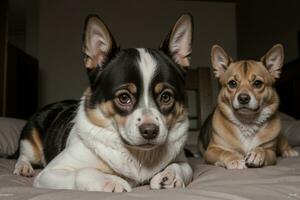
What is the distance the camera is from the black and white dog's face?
1147 millimetres

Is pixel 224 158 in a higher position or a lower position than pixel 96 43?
lower

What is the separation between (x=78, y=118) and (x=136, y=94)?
28 cm

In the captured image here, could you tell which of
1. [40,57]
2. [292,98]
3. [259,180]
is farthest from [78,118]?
[40,57]

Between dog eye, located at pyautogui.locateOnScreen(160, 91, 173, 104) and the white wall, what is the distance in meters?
3.06

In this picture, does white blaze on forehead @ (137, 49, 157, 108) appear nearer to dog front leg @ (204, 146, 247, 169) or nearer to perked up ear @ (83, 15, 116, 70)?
perked up ear @ (83, 15, 116, 70)

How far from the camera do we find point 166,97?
123 cm

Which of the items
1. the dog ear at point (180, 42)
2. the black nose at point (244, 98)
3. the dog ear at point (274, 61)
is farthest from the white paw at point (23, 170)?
the dog ear at point (274, 61)

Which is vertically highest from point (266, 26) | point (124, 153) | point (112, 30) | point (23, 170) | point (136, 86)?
point (266, 26)

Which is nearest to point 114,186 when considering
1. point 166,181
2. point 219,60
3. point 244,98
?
point 166,181

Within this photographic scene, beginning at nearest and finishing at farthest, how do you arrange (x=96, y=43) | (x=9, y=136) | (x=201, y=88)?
(x=96, y=43)
(x=9, y=136)
(x=201, y=88)

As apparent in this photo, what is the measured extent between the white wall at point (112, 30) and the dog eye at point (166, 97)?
3062 mm

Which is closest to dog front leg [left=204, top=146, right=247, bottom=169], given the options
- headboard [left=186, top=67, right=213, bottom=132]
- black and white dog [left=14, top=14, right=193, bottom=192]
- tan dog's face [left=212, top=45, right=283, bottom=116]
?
tan dog's face [left=212, top=45, right=283, bottom=116]

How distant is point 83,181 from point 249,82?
1.14 meters

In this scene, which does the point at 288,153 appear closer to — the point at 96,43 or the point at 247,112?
the point at 247,112
